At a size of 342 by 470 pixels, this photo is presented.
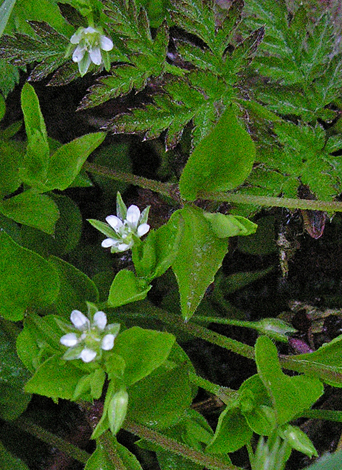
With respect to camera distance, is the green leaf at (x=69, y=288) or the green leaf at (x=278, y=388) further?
the green leaf at (x=69, y=288)

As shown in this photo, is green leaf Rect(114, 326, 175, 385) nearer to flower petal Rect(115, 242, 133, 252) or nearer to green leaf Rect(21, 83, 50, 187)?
flower petal Rect(115, 242, 133, 252)

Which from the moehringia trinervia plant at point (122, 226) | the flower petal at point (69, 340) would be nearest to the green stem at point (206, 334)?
the moehringia trinervia plant at point (122, 226)

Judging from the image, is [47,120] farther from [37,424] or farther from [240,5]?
[37,424]

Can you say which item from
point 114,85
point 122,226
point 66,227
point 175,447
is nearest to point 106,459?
point 175,447

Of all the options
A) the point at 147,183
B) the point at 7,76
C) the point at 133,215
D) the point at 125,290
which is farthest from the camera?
the point at 7,76

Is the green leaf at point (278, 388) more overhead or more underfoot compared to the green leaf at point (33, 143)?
more underfoot

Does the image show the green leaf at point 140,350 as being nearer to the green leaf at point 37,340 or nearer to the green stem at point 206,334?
the green leaf at point 37,340

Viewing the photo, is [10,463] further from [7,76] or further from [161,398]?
[7,76]
